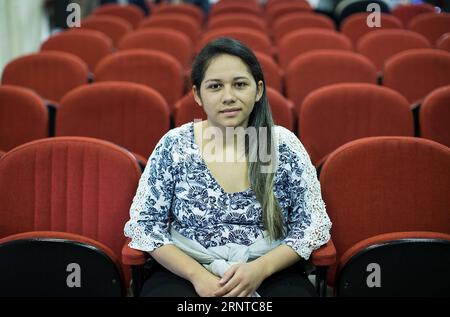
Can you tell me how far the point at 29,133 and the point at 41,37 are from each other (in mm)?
3870

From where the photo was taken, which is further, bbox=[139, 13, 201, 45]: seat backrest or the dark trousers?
bbox=[139, 13, 201, 45]: seat backrest

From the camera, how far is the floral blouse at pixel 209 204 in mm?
1521

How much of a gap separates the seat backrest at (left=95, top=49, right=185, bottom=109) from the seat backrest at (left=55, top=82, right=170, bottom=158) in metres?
0.64

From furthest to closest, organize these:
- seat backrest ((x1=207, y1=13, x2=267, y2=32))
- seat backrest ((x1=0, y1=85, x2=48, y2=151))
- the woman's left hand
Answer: seat backrest ((x1=207, y1=13, x2=267, y2=32)) → seat backrest ((x1=0, y1=85, x2=48, y2=151)) → the woman's left hand

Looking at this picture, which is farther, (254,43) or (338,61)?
(254,43)

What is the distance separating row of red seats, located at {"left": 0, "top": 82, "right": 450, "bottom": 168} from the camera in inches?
90.6

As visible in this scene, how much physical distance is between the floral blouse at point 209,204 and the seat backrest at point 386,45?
2343 millimetres

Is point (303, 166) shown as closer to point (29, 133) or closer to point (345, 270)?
point (345, 270)

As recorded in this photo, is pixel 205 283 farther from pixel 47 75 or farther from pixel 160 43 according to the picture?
pixel 160 43

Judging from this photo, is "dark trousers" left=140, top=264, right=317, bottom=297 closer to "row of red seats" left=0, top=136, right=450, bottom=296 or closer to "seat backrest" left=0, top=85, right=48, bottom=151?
"row of red seats" left=0, top=136, right=450, bottom=296

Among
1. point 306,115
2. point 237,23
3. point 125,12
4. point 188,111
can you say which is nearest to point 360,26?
point 237,23

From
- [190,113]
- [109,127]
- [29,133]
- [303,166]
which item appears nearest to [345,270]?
[303,166]

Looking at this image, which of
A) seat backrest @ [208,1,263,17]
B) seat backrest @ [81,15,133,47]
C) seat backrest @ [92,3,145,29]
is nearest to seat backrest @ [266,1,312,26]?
seat backrest @ [208,1,263,17]

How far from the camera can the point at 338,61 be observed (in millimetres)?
2957
